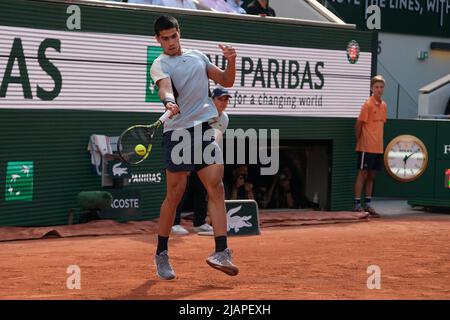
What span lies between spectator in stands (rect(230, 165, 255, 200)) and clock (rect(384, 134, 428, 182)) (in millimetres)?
2384

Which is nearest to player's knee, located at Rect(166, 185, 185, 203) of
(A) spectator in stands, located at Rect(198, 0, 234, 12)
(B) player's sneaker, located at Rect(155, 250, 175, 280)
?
(B) player's sneaker, located at Rect(155, 250, 175, 280)

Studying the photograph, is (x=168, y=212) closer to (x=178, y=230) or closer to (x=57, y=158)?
(x=178, y=230)

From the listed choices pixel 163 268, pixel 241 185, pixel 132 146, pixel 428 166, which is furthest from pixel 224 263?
pixel 428 166

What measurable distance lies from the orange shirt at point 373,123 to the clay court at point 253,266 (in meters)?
2.24

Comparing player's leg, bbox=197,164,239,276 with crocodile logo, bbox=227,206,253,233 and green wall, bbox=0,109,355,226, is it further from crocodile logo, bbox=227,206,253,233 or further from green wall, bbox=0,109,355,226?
green wall, bbox=0,109,355,226

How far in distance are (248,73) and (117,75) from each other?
2196 millimetres

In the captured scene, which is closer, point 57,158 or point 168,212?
point 168,212

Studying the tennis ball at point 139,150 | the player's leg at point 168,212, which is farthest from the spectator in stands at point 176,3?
the player's leg at point 168,212

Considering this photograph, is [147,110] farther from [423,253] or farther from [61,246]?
[423,253]

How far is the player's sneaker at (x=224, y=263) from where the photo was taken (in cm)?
717

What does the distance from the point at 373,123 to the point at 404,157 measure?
97 centimetres

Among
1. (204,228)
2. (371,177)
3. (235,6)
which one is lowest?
(204,228)

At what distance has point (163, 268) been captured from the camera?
7.48m

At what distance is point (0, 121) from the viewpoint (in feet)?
35.6
